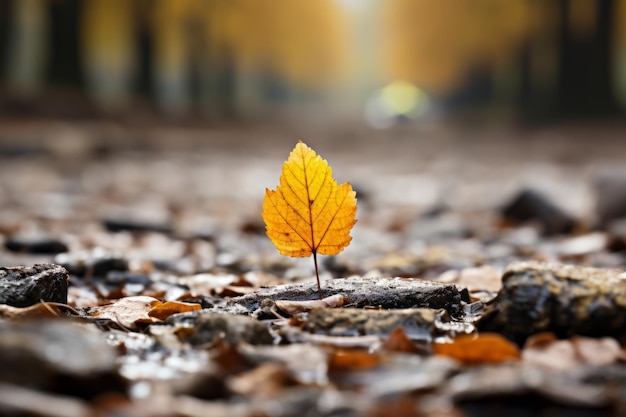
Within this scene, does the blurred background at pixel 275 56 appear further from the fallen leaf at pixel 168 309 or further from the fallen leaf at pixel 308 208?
the fallen leaf at pixel 308 208

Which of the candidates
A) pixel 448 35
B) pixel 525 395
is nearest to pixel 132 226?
pixel 525 395

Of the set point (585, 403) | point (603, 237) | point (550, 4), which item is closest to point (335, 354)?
point (585, 403)

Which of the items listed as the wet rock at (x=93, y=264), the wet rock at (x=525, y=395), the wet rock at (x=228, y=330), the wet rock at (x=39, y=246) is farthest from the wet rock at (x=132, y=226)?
the wet rock at (x=525, y=395)

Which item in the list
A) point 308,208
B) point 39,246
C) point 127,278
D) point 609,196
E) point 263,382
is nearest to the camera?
point 263,382

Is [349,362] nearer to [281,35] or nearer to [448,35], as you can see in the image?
[448,35]

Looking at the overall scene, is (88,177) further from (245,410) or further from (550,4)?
(550,4)
